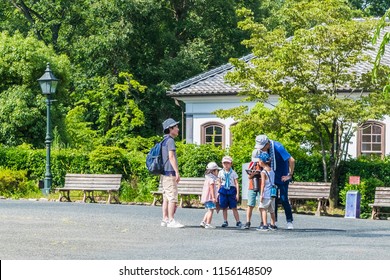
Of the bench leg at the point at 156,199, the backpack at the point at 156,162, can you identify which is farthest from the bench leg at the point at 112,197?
the backpack at the point at 156,162

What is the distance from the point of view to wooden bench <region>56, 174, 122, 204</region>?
28.0 metres

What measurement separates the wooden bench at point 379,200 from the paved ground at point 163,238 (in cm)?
130

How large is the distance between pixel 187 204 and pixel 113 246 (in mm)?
12010

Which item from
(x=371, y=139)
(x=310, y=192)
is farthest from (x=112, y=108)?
(x=310, y=192)

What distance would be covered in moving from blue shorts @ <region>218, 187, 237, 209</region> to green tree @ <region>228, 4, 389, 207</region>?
6502 mm

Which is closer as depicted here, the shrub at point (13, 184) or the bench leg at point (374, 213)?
the bench leg at point (374, 213)

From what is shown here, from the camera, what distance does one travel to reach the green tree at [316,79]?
2497 centimetres

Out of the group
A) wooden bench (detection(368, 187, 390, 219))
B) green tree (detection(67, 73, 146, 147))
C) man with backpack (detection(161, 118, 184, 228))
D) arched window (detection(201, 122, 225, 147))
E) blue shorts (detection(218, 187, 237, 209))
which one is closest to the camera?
man with backpack (detection(161, 118, 184, 228))

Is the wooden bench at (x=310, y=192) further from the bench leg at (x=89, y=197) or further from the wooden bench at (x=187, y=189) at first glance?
the bench leg at (x=89, y=197)

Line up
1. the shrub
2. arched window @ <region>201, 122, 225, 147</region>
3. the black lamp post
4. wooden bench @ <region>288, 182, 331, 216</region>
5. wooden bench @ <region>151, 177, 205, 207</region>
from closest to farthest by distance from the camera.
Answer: wooden bench @ <region>288, 182, 331, 216</region>, wooden bench @ <region>151, 177, 205, 207</region>, the shrub, the black lamp post, arched window @ <region>201, 122, 225, 147</region>

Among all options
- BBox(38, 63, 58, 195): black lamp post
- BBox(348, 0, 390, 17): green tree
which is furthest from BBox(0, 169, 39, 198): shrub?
BBox(348, 0, 390, 17): green tree

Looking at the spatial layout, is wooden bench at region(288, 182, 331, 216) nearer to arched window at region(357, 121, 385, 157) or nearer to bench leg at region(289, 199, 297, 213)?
bench leg at region(289, 199, 297, 213)

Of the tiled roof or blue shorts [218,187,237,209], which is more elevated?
the tiled roof

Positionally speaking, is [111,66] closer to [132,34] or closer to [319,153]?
[132,34]
